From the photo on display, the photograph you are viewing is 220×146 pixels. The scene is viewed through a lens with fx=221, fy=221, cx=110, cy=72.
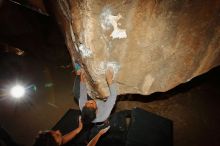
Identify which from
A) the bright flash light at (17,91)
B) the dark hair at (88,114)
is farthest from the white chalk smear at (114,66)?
the bright flash light at (17,91)

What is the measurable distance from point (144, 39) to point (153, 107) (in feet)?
7.15

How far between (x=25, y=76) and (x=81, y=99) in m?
2.72

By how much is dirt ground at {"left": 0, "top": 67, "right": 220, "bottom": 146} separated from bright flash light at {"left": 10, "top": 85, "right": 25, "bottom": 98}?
15 cm

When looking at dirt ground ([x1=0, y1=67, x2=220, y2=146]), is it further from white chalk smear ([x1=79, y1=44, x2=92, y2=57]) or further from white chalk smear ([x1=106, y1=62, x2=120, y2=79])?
white chalk smear ([x1=79, y1=44, x2=92, y2=57])

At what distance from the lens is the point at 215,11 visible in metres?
3.08

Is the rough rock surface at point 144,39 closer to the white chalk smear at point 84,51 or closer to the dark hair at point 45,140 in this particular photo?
the white chalk smear at point 84,51

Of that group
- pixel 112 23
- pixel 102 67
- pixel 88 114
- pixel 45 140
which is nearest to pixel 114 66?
pixel 102 67

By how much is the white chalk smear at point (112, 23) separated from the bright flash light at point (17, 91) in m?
3.15

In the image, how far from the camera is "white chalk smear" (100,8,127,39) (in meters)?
3.13

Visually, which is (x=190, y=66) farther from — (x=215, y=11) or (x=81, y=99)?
(x=81, y=99)

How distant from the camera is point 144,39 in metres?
3.26

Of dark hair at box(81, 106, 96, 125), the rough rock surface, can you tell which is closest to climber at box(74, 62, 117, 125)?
dark hair at box(81, 106, 96, 125)

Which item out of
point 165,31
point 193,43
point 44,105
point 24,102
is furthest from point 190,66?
point 24,102

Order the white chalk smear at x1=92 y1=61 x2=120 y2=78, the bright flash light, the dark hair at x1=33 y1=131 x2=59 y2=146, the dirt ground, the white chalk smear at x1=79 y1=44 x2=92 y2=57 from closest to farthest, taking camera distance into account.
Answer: the dark hair at x1=33 y1=131 x2=59 y2=146
the white chalk smear at x1=79 y1=44 x2=92 y2=57
the white chalk smear at x1=92 y1=61 x2=120 y2=78
the dirt ground
the bright flash light
